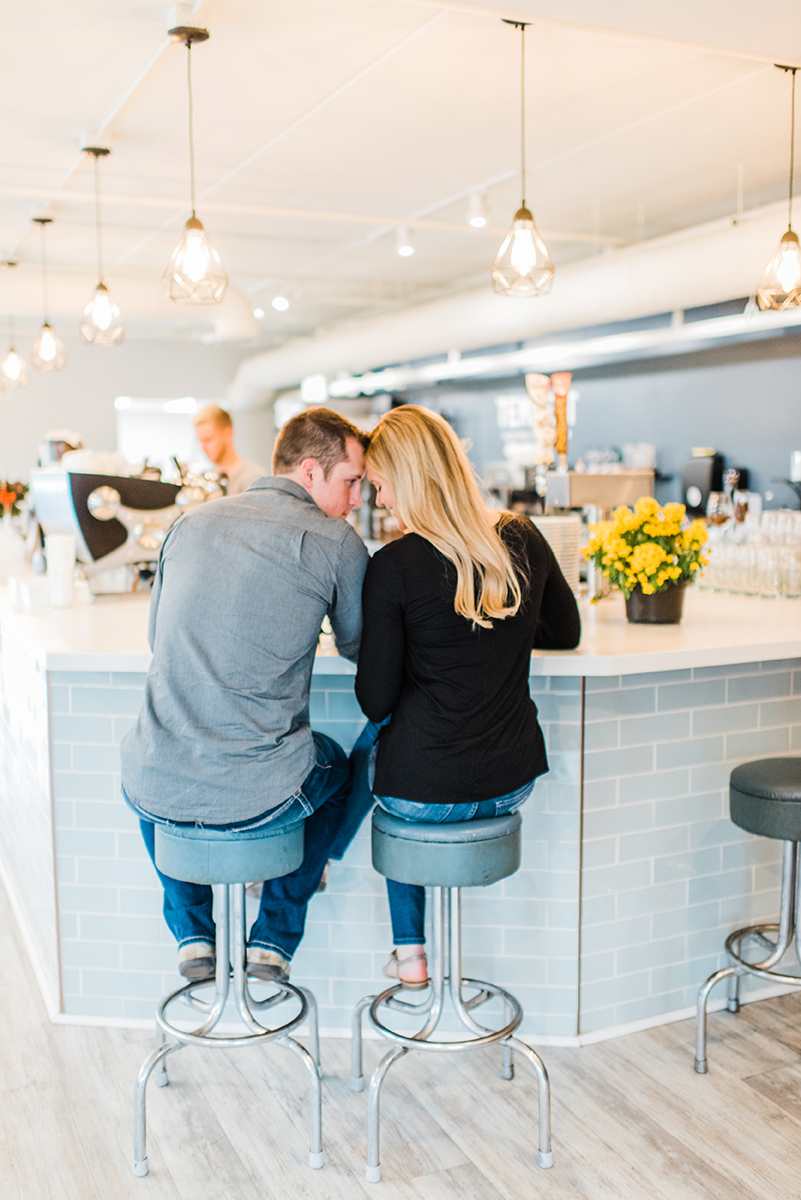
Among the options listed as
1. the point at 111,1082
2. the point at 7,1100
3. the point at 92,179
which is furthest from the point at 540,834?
the point at 92,179

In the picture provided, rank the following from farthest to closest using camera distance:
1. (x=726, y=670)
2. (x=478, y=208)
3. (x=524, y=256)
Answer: (x=478, y=208)
(x=524, y=256)
(x=726, y=670)

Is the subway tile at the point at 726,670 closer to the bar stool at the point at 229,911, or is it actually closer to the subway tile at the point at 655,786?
the subway tile at the point at 655,786

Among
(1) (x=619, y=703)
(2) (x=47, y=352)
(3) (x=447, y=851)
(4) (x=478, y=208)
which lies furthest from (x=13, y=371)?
(3) (x=447, y=851)

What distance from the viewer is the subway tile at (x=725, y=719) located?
298cm

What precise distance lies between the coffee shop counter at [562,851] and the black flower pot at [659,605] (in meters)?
0.09

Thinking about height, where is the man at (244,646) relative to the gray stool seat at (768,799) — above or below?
above

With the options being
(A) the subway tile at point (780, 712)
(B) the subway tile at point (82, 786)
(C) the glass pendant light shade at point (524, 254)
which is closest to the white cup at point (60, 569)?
(B) the subway tile at point (82, 786)

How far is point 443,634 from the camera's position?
7.16 feet

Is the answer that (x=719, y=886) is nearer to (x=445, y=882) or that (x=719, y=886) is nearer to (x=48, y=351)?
(x=445, y=882)

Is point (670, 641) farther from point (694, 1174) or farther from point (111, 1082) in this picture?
point (111, 1082)

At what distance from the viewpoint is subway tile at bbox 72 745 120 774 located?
2.89 metres

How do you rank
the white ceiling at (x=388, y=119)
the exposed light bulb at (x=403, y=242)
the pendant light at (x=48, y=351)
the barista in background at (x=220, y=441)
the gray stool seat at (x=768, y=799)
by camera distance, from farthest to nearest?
the exposed light bulb at (x=403, y=242) < the pendant light at (x=48, y=351) < the barista in background at (x=220, y=441) < the white ceiling at (x=388, y=119) < the gray stool seat at (x=768, y=799)

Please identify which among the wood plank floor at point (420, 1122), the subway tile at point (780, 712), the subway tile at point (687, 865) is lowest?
the wood plank floor at point (420, 1122)

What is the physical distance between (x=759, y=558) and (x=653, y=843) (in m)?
1.49
